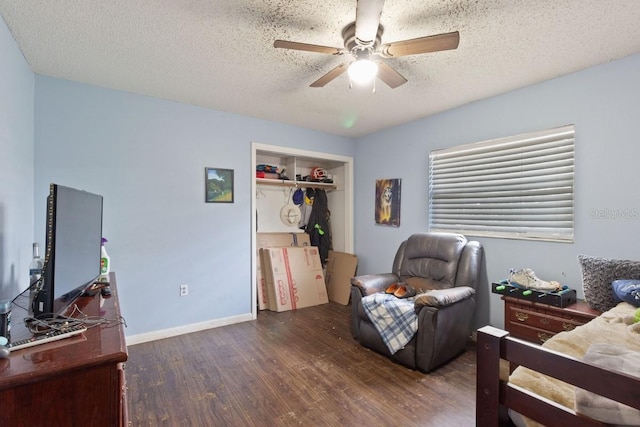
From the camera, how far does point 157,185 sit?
2986mm

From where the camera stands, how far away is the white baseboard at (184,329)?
2869mm

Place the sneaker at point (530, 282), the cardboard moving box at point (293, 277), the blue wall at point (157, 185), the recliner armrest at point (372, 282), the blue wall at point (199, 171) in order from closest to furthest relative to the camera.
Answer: the blue wall at point (199, 171), the sneaker at point (530, 282), the blue wall at point (157, 185), the recliner armrest at point (372, 282), the cardboard moving box at point (293, 277)

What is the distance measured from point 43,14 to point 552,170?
3721mm

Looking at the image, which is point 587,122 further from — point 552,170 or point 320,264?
point 320,264

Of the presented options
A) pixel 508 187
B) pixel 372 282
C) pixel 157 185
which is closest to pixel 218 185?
pixel 157 185

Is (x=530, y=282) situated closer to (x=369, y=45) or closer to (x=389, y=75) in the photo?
(x=389, y=75)

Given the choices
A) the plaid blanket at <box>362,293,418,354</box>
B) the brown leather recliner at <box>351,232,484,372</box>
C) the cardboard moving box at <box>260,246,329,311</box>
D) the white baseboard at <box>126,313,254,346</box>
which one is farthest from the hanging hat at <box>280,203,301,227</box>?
the plaid blanket at <box>362,293,418,354</box>

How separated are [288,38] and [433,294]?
7.02ft

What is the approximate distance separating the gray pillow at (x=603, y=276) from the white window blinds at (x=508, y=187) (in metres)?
0.39

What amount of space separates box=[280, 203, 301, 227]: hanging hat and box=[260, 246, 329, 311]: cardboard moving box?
1.65 ft

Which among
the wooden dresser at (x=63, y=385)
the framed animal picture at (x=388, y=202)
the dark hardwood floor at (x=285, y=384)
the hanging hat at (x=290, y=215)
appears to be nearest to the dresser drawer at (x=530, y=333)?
the dark hardwood floor at (x=285, y=384)

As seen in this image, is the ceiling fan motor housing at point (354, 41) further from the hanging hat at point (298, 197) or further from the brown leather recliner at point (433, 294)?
the hanging hat at point (298, 197)

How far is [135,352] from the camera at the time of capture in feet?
8.79

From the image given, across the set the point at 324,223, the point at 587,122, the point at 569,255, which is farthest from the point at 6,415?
the point at 324,223
